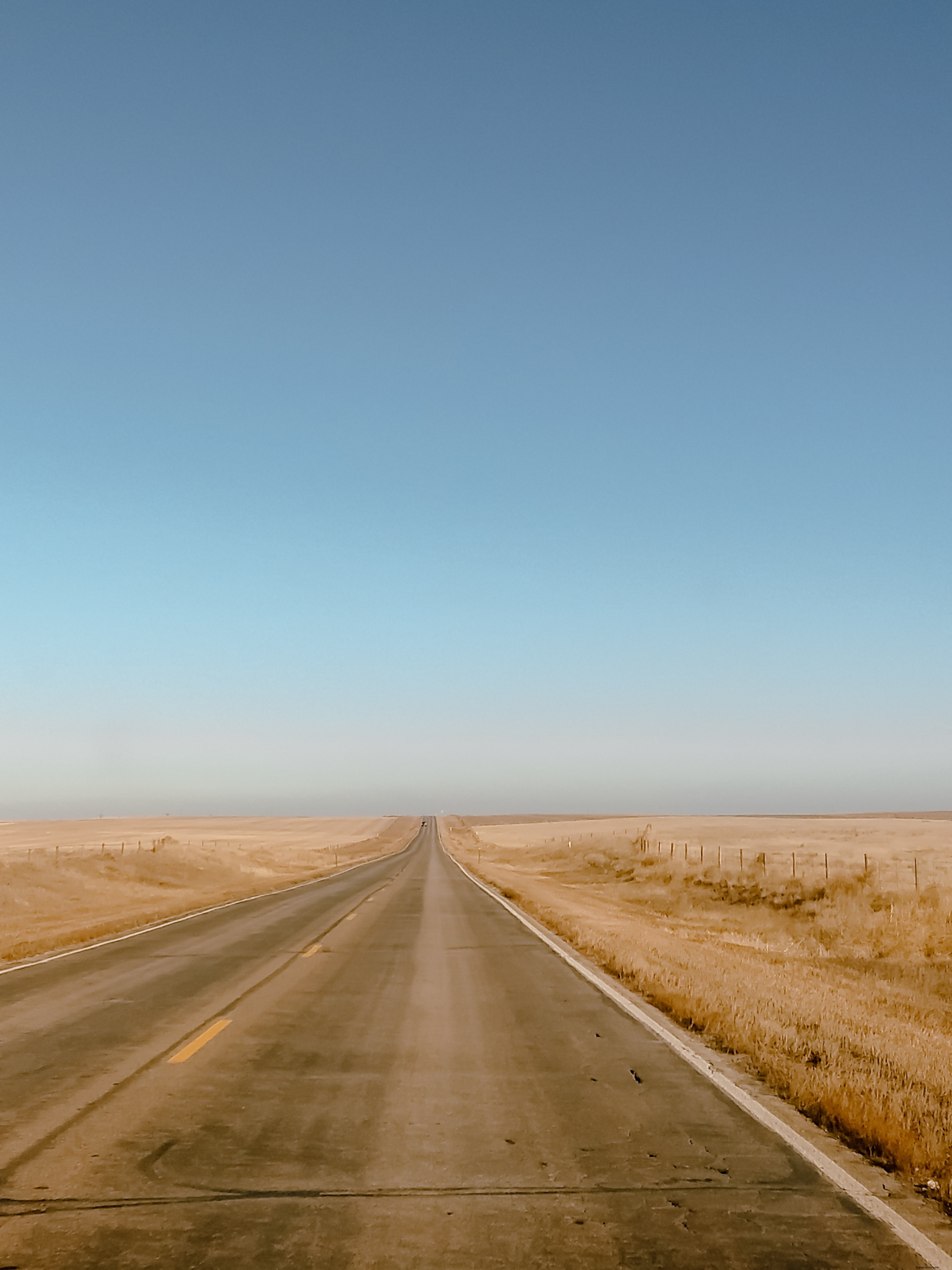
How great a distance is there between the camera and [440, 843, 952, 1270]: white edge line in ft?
15.7

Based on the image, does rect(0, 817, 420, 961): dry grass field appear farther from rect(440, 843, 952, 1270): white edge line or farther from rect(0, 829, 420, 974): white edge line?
rect(440, 843, 952, 1270): white edge line

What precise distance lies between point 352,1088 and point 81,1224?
3.18m

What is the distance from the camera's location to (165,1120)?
6801 mm

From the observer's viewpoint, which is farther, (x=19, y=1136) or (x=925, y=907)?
(x=925, y=907)

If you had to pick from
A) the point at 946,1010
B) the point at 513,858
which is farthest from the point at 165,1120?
the point at 513,858

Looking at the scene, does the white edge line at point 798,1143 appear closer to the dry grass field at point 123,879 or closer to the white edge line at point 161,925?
the white edge line at point 161,925

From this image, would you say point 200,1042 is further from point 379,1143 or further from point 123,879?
point 123,879

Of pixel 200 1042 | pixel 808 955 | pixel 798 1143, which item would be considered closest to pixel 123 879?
pixel 808 955

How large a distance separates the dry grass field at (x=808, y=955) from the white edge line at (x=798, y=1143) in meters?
0.40

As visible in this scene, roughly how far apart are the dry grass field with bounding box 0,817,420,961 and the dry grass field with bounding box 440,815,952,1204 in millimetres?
11162

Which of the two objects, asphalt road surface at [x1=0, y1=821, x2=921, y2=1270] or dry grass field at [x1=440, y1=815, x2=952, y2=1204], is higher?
asphalt road surface at [x1=0, y1=821, x2=921, y2=1270]

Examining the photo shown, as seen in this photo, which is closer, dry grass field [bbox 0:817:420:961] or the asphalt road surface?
the asphalt road surface

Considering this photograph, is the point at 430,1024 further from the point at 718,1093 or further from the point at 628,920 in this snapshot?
the point at 628,920

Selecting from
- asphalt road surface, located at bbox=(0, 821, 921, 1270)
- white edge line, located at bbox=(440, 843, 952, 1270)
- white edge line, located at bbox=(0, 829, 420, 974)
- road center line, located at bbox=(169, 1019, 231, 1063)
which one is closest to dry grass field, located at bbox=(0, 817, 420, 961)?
white edge line, located at bbox=(0, 829, 420, 974)
